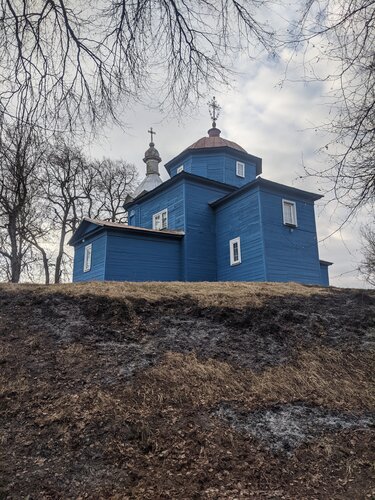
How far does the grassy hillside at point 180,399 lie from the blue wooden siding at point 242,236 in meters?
8.27

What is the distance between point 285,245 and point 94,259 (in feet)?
28.6

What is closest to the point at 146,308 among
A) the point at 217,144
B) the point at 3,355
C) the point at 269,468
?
the point at 3,355

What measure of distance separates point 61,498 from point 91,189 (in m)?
28.1

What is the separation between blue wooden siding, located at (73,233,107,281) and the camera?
16922 millimetres

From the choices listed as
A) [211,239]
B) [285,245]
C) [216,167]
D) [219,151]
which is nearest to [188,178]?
[211,239]

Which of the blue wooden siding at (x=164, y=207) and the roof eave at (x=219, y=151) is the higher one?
the roof eave at (x=219, y=151)

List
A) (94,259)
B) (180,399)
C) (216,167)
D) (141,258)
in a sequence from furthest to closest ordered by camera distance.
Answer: (216,167) → (94,259) → (141,258) → (180,399)

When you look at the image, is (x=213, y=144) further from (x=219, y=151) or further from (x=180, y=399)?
(x=180, y=399)

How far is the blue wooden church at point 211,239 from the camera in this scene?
16.1 m

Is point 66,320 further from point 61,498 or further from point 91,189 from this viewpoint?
point 91,189

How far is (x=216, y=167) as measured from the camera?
2123 centimetres

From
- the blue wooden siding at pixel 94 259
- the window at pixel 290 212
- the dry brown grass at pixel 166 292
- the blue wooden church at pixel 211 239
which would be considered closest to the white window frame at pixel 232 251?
the blue wooden church at pixel 211 239

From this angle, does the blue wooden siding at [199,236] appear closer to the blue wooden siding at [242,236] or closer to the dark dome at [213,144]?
the blue wooden siding at [242,236]

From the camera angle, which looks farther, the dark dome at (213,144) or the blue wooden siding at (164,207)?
the dark dome at (213,144)
